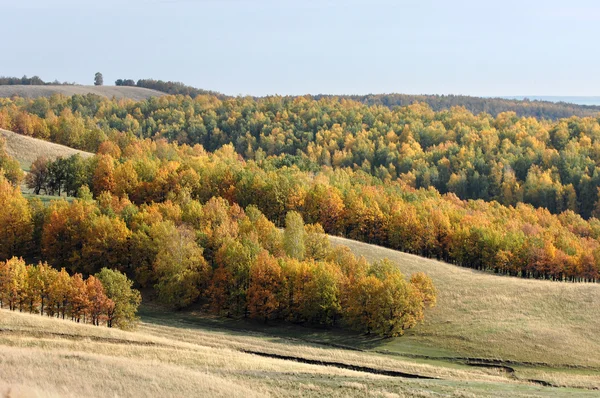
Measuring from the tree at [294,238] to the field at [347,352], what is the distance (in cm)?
949

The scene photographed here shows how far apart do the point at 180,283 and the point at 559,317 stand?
1709 inches

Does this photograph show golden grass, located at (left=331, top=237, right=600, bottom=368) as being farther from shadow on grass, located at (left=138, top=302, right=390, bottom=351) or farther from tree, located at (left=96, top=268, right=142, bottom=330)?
tree, located at (left=96, top=268, right=142, bottom=330)

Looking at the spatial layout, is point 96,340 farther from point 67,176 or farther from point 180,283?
point 67,176

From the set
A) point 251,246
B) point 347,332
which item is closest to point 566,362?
point 347,332

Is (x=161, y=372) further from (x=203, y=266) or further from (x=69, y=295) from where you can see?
(x=203, y=266)

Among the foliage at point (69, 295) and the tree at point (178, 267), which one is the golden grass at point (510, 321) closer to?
the tree at point (178, 267)

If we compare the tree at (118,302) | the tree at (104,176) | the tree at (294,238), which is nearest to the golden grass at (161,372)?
the tree at (118,302)

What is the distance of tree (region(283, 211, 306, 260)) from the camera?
306 ft

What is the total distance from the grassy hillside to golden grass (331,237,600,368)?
9245 centimetres

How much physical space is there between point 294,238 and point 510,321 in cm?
3038

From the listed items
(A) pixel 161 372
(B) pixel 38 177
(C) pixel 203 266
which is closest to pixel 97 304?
(C) pixel 203 266

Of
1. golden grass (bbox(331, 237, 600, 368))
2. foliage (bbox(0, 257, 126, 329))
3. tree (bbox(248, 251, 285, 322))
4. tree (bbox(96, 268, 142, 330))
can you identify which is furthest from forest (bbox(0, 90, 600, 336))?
tree (bbox(96, 268, 142, 330))

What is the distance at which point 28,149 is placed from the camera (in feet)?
513

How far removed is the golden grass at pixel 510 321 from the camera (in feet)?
231
